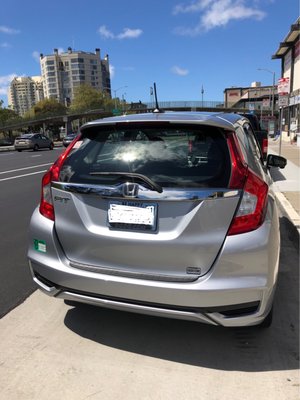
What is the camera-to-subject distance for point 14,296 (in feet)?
13.5

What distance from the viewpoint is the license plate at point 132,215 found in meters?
2.78


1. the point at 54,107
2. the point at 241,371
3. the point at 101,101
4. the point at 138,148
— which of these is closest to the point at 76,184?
the point at 138,148

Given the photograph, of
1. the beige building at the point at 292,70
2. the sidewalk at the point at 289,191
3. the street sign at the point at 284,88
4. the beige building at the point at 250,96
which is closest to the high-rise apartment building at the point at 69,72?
the beige building at the point at 250,96

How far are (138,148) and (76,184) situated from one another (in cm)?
54

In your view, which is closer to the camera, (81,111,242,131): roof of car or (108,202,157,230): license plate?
(108,202,157,230): license plate

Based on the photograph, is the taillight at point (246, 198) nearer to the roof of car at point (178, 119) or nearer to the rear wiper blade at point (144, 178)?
the roof of car at point (178, 119)

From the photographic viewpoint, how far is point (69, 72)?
616 feet

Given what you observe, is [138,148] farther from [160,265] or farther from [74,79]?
[74,79]

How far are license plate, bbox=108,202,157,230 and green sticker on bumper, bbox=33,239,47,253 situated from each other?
25.4 inches

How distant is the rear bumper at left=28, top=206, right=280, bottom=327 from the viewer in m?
2.68

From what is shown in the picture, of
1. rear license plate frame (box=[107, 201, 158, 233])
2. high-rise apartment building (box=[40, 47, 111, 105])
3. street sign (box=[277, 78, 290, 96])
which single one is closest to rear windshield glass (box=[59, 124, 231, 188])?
rear license plate frame (box=[107, 201, 158, 233])

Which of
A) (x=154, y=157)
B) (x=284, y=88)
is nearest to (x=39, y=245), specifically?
(x=154, y=157)

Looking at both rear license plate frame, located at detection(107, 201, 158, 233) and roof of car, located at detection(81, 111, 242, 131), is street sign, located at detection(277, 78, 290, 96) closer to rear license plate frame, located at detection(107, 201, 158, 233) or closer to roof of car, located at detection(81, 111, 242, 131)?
roof of car, located at detection(81, 111, 242, 131)

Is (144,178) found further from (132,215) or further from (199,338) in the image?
(199,338)
